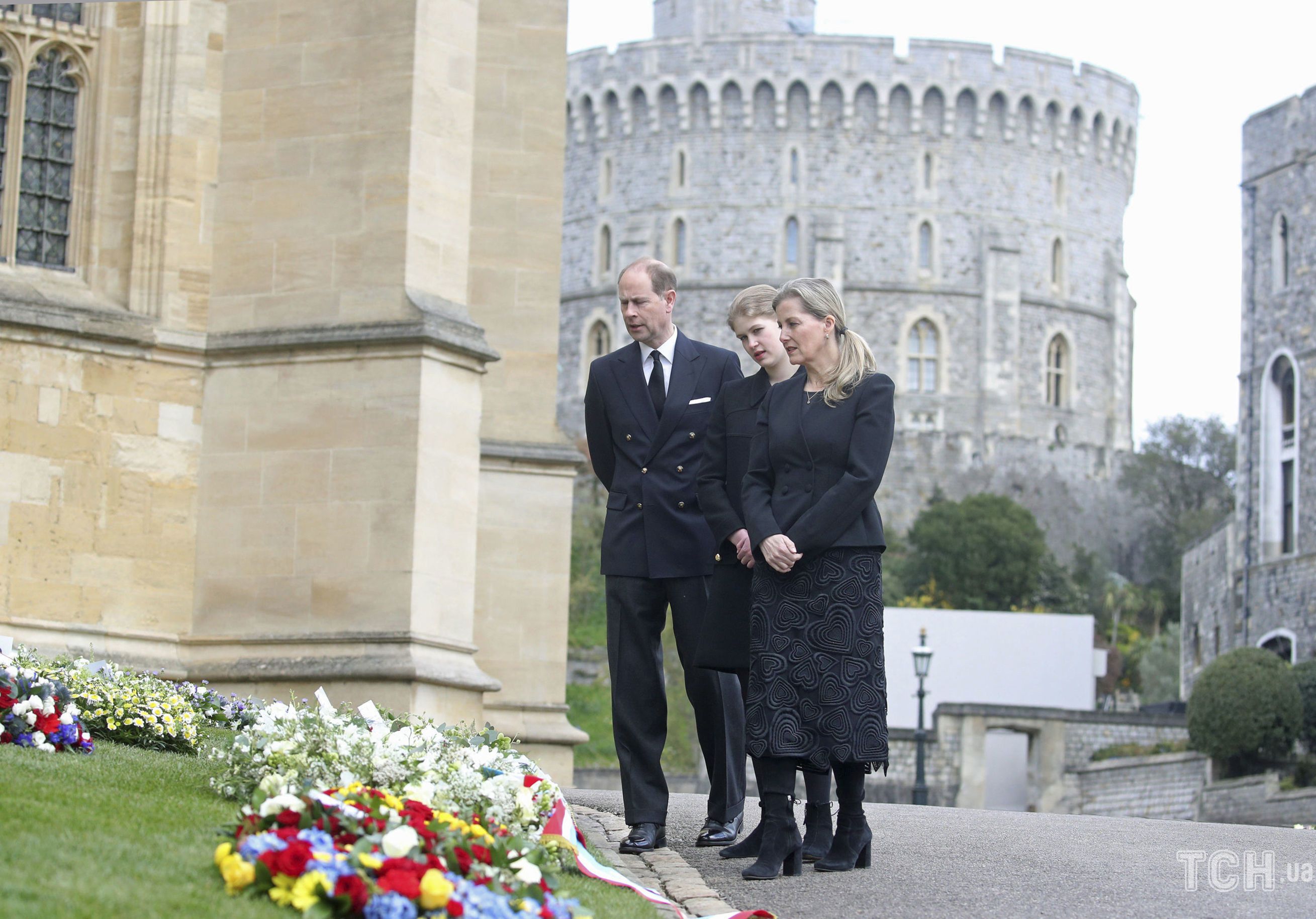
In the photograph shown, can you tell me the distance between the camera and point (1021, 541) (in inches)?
2160

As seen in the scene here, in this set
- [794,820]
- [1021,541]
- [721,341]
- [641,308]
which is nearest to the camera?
[794,820]

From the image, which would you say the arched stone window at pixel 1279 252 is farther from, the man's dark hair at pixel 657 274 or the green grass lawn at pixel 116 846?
the green grass lawn at pixel 116 846

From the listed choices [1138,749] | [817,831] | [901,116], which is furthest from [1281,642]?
[901,116]

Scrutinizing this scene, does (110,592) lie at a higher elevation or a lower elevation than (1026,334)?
lower

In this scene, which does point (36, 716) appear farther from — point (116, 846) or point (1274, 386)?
point (1274, 386)

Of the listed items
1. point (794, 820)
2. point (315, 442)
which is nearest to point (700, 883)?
point (794, 820)

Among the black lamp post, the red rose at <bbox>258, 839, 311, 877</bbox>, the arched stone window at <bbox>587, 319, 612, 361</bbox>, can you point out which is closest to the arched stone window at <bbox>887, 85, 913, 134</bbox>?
the arched stone window at <bbox>587, 319, 612, 361</bbox>

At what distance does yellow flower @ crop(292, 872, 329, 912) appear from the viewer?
16.9 feet

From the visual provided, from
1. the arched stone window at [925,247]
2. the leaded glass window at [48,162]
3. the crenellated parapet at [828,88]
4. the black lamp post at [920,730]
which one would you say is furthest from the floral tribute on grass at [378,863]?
the crenellated parapet at [828,88]

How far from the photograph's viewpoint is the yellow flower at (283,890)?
17.2 ft

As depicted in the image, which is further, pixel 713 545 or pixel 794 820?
pixel 713 545

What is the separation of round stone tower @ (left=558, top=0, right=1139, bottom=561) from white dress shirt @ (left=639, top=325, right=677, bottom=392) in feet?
202

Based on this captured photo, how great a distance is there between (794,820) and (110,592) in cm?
588

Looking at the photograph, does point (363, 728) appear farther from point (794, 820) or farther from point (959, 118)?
point (959, 118)
